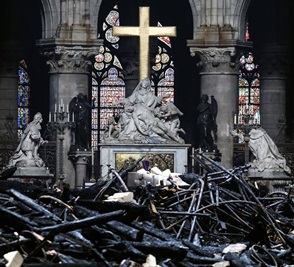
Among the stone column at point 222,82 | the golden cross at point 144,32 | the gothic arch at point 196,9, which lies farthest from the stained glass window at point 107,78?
the golden cross at point 144,32

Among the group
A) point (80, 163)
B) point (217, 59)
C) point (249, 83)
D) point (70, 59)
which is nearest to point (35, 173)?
point (80, 163)

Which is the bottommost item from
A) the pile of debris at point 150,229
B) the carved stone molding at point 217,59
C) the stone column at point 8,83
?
the pile of debris at point 150,229

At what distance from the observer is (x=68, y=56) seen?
4812 centimetres

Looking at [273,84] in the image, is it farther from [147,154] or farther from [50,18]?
[147,154]

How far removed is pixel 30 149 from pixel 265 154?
6.54m

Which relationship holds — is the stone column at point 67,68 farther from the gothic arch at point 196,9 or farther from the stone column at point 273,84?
the stone column at point 273,84

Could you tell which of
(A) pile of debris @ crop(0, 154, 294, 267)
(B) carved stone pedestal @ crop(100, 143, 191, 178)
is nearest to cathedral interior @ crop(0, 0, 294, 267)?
(B) carved stone pedestal @ crop(100, 143, 191, 178)

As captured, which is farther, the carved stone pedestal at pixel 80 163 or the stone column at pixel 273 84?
the stone column at pixel 273 84

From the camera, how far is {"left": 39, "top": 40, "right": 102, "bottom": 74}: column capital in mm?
47969

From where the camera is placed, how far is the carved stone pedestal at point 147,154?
44625 mm

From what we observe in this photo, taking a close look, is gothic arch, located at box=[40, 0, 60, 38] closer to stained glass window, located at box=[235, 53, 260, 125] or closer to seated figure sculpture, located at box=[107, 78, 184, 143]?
seated figure sculpture, located at box=[107, 78, 184, 143]

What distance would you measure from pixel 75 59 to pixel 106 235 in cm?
3794

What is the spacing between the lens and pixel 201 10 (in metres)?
48.9

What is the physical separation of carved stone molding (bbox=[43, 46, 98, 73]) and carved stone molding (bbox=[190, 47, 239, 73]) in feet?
10.1
